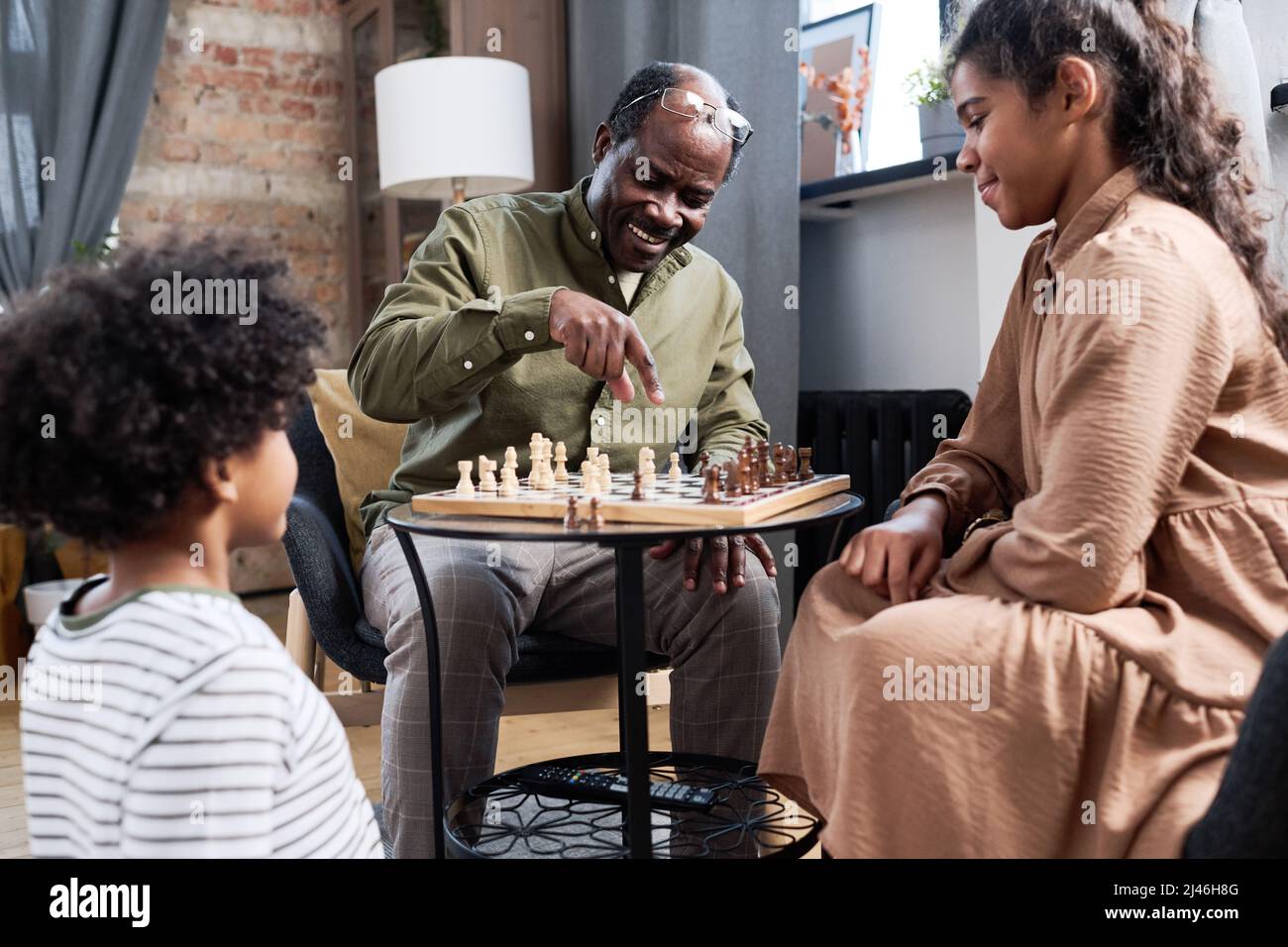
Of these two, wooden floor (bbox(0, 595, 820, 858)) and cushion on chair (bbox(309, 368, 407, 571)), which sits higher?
cushion on chair (bbox(309, 368, 407, 571))

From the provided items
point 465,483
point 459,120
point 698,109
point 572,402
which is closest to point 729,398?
point 572,402

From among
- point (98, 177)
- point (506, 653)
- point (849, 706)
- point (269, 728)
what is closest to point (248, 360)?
point (269, 728)

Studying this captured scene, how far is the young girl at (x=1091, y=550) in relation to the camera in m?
1.18

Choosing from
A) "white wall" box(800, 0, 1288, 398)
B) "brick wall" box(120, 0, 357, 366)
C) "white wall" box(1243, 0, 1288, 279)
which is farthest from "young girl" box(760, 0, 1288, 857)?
"brick wall" box(120, 0, 357, 366)

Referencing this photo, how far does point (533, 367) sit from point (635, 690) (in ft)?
2.47

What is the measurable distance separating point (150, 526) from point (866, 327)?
243cm

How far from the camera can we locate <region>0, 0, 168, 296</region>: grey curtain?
4.00 metres

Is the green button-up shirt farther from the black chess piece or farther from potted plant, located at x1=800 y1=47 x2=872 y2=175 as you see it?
potted plant, located at x1=800 y1=47 x2=872 y2=175

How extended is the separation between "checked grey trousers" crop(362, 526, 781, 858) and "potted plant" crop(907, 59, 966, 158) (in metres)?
1.36

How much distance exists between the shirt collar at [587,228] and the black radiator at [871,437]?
0.87 m

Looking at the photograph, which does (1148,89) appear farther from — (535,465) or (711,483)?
(535,465)

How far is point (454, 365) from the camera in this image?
1704 mm

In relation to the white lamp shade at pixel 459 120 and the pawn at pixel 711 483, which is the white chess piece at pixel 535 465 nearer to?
the pawn at pixel 711 483

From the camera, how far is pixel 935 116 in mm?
2836
